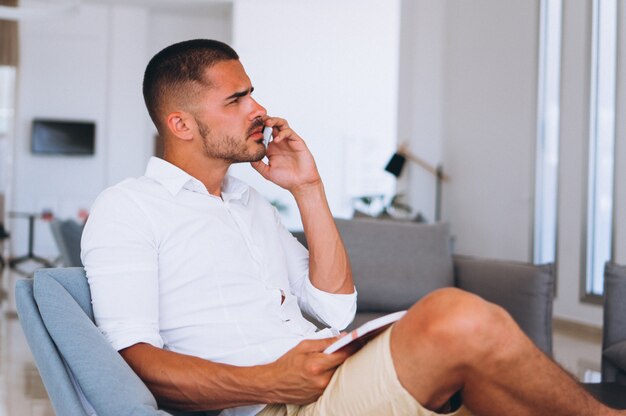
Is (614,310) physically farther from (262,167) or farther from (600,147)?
(600,147)

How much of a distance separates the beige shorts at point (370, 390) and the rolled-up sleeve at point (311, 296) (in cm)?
41

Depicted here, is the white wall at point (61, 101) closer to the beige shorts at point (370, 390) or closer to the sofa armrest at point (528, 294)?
the sofa armrest at point (528, 294)

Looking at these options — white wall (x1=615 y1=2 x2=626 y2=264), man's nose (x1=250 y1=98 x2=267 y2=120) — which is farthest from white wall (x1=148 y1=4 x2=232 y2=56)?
man's nose (x1=250 y1=98 x2=267 y2=120)

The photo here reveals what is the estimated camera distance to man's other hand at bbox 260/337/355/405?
1231 millimetres

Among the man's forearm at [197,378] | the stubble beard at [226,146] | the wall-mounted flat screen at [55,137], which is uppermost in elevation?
the wall-mounted flat screen at [55,137]

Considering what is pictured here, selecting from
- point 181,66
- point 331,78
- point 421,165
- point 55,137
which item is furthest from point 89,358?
point 55,137

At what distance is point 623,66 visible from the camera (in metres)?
4.57

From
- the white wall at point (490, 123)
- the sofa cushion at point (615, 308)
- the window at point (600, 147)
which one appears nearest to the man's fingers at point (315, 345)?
the sofa cushion at point (615, 308)

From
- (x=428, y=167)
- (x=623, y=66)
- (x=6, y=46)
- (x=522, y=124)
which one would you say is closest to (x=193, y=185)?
(x=623, y=66)

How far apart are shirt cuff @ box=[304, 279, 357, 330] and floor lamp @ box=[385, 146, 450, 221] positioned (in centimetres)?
502

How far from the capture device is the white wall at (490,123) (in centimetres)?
559

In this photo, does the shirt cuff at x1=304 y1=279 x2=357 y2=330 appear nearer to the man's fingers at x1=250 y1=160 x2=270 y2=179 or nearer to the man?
the man

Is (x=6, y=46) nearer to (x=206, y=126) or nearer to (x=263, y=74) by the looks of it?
(x=263, y=74)

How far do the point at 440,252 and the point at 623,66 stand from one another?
220cm
